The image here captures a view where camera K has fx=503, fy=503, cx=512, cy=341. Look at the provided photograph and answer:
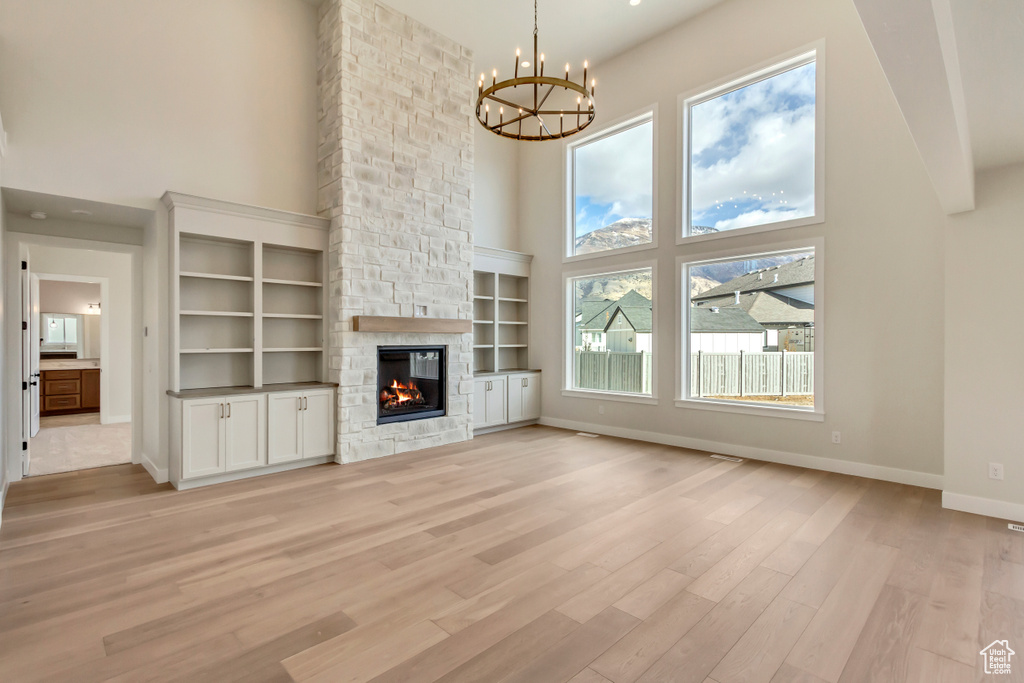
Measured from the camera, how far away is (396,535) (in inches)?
130

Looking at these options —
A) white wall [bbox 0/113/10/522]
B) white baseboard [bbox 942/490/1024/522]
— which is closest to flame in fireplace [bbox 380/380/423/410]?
white wall [bbox 0/113/10/522]

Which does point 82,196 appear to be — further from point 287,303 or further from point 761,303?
point 761,303

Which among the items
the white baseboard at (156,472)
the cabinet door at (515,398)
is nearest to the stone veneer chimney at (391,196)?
the cabinet door at (515,398)

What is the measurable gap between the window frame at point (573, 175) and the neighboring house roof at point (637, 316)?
2.48 ft

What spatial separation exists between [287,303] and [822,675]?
5420 mm

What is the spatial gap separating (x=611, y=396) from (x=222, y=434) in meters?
4.53

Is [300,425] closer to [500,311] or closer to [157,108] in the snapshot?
[157,108]

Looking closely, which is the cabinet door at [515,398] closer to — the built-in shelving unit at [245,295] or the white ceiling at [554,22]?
the built-in shelving unit at [245,295]

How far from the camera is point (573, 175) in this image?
733cm

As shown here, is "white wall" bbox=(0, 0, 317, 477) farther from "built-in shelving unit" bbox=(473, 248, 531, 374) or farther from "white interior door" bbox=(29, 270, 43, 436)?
"built-in shelving unit" bbox=(473, 248, 531, 374)

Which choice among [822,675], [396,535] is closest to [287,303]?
[396,535]

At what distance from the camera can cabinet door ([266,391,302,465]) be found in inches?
191

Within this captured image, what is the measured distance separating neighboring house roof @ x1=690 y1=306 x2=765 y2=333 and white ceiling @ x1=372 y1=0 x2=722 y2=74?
A: 11.2 ft

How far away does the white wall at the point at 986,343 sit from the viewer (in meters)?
3.55
